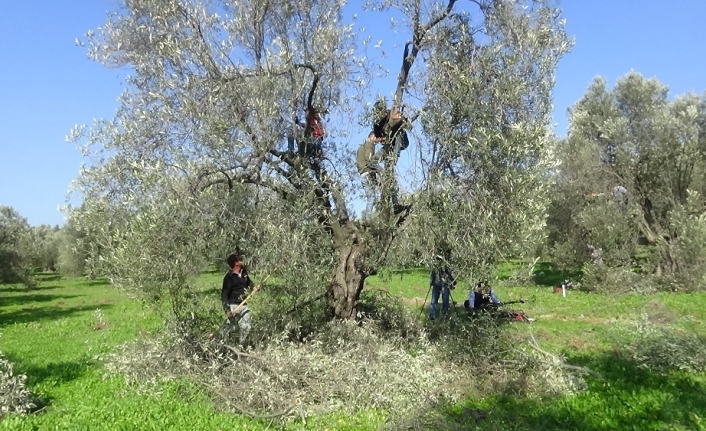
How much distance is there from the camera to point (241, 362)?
8.55 meters

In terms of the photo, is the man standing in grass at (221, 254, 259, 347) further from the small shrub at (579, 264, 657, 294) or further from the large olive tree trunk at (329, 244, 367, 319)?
the small shrub at (579, 264, 657, 294)

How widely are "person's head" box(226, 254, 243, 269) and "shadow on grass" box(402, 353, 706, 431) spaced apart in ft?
13.0

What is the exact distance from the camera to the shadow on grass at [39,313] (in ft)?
64.5

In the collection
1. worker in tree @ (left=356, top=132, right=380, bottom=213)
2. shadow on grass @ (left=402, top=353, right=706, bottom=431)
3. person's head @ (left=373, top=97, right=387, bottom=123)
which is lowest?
shadow on grass @ (left=402, top=353, right=706, bottom=431)

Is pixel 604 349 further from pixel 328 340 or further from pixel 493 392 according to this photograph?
pixel 328 340

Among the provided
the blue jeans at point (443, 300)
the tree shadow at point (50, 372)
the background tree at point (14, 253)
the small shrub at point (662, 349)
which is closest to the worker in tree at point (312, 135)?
the blue jeans at point (443, 300)

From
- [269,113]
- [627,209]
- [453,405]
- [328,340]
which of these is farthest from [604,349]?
[627,209]

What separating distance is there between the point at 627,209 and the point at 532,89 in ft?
53.2

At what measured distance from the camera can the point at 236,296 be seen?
31.9 feet

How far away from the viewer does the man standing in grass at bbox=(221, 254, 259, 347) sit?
9.32 m

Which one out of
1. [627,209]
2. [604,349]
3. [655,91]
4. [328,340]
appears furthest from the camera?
[655,91]

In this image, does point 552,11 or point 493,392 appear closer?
point 493,392

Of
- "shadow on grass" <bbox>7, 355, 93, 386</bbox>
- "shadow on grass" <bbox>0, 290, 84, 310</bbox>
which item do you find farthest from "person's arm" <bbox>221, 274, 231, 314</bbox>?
"shadow on grass" <bbox>0, 290, 84, 310</bbox>

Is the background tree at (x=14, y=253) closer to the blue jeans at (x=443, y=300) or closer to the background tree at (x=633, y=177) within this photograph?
the blue jeans at (x=443, y=300)
